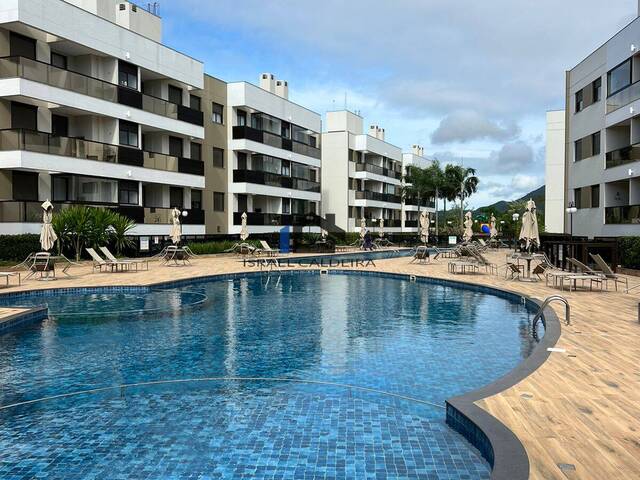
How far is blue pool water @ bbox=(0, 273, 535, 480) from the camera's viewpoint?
15.8 ft

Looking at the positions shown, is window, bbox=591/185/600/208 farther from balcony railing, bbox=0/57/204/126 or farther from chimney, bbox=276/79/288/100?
chimney, bbox=276/79/288/100

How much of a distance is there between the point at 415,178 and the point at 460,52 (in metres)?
34.9

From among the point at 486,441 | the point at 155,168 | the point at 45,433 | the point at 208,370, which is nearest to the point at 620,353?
the point at 486,441

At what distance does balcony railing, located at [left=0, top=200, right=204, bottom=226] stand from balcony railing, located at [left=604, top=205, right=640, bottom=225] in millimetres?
22540

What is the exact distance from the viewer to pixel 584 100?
30.3 metres

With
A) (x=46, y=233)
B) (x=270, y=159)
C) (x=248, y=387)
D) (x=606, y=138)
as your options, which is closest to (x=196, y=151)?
(x=270, y=159)

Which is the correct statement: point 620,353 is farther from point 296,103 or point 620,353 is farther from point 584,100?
point 296,103

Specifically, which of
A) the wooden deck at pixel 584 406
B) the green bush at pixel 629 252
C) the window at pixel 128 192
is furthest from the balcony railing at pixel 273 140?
the wooden deck at pixel 584 406

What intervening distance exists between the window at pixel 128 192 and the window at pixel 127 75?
5054 millimetres

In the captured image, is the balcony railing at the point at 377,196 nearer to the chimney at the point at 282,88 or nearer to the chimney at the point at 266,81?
the chimney at the point at 282,88

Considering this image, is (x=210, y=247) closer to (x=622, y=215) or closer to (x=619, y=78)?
(x=622, y=215)

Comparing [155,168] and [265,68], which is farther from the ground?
[265,68]

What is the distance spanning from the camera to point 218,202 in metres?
36.5

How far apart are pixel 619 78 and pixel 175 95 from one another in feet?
80.0
